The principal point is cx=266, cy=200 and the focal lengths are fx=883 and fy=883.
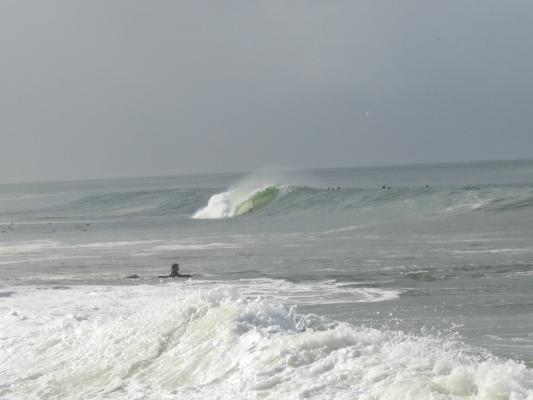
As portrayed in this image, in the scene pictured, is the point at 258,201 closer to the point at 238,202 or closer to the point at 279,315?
the point at 238,202

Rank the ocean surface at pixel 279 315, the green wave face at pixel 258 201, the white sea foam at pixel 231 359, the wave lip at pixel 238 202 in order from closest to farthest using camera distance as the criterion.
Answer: the white sea foam at pixel 231 359 → the ocean surface at pixel 279 315 → the wave lip at pixel 238 202 → the green wave face at pixel 258 201

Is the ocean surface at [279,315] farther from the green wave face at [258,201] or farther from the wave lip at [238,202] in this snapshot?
the green wave face at [258,201]

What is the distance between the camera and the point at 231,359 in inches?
375

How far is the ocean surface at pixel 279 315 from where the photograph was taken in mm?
8617

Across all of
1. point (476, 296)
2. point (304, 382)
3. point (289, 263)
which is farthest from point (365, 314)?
point (289, 263)

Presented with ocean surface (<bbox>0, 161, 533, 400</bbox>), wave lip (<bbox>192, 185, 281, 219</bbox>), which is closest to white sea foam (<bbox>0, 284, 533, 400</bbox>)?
ocean surface (<bbox>0, 161, 533, 400</bbox>)

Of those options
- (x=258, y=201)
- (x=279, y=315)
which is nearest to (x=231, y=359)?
(x=279, y=315)

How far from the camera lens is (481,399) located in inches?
287

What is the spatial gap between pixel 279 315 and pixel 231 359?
1.15 meters

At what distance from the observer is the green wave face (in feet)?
192

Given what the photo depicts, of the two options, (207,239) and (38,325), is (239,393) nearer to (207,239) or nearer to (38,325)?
(38,325)

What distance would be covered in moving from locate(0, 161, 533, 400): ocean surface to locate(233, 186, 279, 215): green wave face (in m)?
23.1

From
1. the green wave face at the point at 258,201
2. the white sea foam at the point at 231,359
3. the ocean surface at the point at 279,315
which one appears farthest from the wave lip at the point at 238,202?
the white sea foam at the point at 231,359

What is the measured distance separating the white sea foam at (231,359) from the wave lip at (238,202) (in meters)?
44.6
